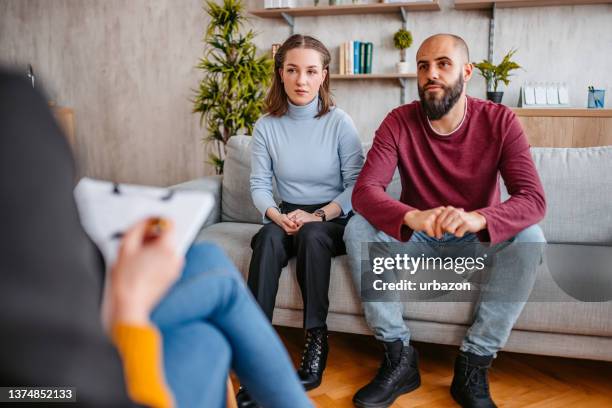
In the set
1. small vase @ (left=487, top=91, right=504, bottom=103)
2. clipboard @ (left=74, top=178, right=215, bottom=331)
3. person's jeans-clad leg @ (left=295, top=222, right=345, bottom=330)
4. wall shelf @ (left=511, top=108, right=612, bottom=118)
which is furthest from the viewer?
small vase @ (left=487, top=91, right=504, bottom=103)

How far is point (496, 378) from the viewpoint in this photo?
1722 mm

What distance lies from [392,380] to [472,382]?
0.22 meters

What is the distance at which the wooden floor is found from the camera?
1.58 m

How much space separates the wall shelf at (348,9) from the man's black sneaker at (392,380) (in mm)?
2715

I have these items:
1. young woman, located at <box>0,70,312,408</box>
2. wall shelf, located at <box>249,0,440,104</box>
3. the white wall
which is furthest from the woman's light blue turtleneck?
the white wall

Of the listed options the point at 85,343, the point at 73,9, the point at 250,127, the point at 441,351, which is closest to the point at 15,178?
the point at 85,343

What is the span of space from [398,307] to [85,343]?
1.28 meters

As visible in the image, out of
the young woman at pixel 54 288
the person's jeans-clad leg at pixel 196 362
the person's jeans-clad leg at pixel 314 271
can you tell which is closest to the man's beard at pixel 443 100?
the person's jeans-clad leg at pixel 314 271

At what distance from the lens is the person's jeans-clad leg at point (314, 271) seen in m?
1.66

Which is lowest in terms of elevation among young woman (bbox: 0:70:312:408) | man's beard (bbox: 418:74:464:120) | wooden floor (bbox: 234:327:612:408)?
wooden floor (bbox: 234:327:612:408)

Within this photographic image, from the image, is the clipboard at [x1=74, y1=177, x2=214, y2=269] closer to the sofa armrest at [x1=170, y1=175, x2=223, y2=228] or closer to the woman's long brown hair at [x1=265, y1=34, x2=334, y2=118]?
the woman's long brown hair at [x1=265, y1=34, x2=334, y2=118]

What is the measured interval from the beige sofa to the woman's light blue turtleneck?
0.70 ft

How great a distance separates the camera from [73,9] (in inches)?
185

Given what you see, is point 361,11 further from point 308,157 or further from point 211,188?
point 308,157
